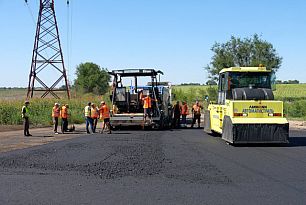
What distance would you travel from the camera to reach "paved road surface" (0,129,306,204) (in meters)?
7.88

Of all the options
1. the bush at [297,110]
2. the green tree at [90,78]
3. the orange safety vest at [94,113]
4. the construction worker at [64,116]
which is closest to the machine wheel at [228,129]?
the orange safety vest at [94,113]

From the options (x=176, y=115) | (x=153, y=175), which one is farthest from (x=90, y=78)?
(x=153, y=175)

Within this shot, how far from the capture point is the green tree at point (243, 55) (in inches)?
2320

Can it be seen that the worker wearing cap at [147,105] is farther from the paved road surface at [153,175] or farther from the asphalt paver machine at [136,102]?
the paved road surface at [153,175]

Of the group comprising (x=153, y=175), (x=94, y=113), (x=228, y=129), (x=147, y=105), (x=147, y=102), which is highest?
(x=147, y=102)

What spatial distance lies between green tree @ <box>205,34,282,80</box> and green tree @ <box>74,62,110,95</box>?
79.4ft

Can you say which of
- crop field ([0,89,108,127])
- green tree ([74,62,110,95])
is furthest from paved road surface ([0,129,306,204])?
green tree ([74,62,110,95])

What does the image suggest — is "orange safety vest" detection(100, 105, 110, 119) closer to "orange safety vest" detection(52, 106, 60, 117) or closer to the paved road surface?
"orange safety vest" detection(52, 106, 60, 117)

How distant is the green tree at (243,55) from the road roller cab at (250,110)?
4106cm

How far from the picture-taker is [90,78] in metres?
79.8

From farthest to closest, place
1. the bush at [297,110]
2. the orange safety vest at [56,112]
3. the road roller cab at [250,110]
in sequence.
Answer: the bush at [297,110] → the orange safety vest at [56,112] → the road roller cab at [250,110]

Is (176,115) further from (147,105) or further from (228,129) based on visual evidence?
(228,129)

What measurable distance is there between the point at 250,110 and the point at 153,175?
7156 mm

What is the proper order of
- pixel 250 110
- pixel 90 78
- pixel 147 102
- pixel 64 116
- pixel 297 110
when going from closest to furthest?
pixel 250 110 → pixel 64 116 → pixel 147 102 → pixel 297 110 → pixel 90 78
